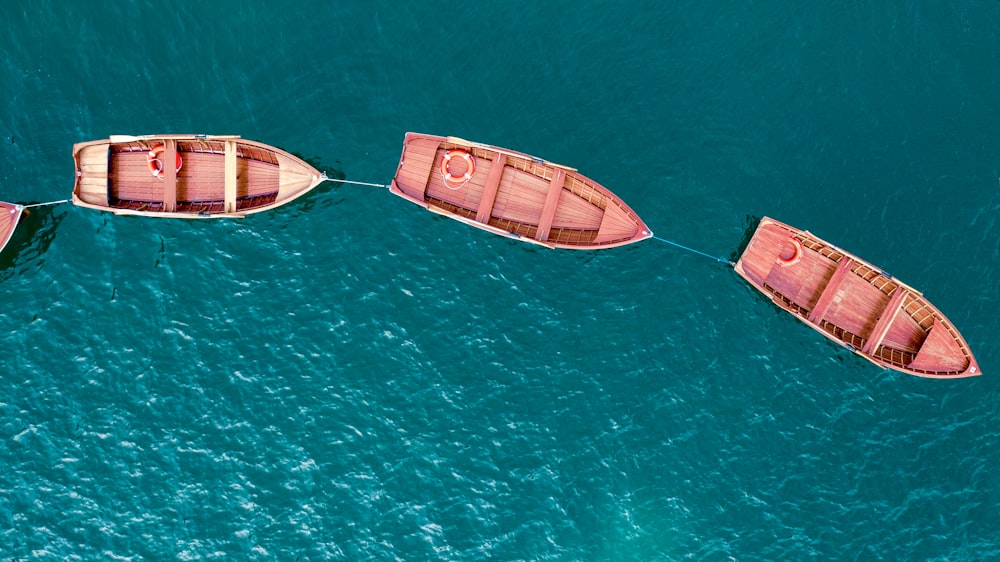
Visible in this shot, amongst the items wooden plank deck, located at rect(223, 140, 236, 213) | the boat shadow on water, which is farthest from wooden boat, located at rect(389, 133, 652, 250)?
the boat shadow on water

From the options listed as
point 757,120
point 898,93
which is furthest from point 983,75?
point 757,120

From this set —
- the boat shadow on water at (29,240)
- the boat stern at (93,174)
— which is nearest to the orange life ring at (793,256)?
the boat stern at (93,174)

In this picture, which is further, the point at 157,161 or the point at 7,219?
the point at 7,219

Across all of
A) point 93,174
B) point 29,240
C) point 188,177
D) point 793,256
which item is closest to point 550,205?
point 793,256

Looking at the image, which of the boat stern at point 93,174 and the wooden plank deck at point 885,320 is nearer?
the wooden plank deck at point 885,320

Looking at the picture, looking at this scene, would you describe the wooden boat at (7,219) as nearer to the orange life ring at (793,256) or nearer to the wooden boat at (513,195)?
the wooden boat at (513,195)

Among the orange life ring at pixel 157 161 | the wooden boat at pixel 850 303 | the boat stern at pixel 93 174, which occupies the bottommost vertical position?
the boat stern at pixel 93 174

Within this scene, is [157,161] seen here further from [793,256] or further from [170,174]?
[793,256]
